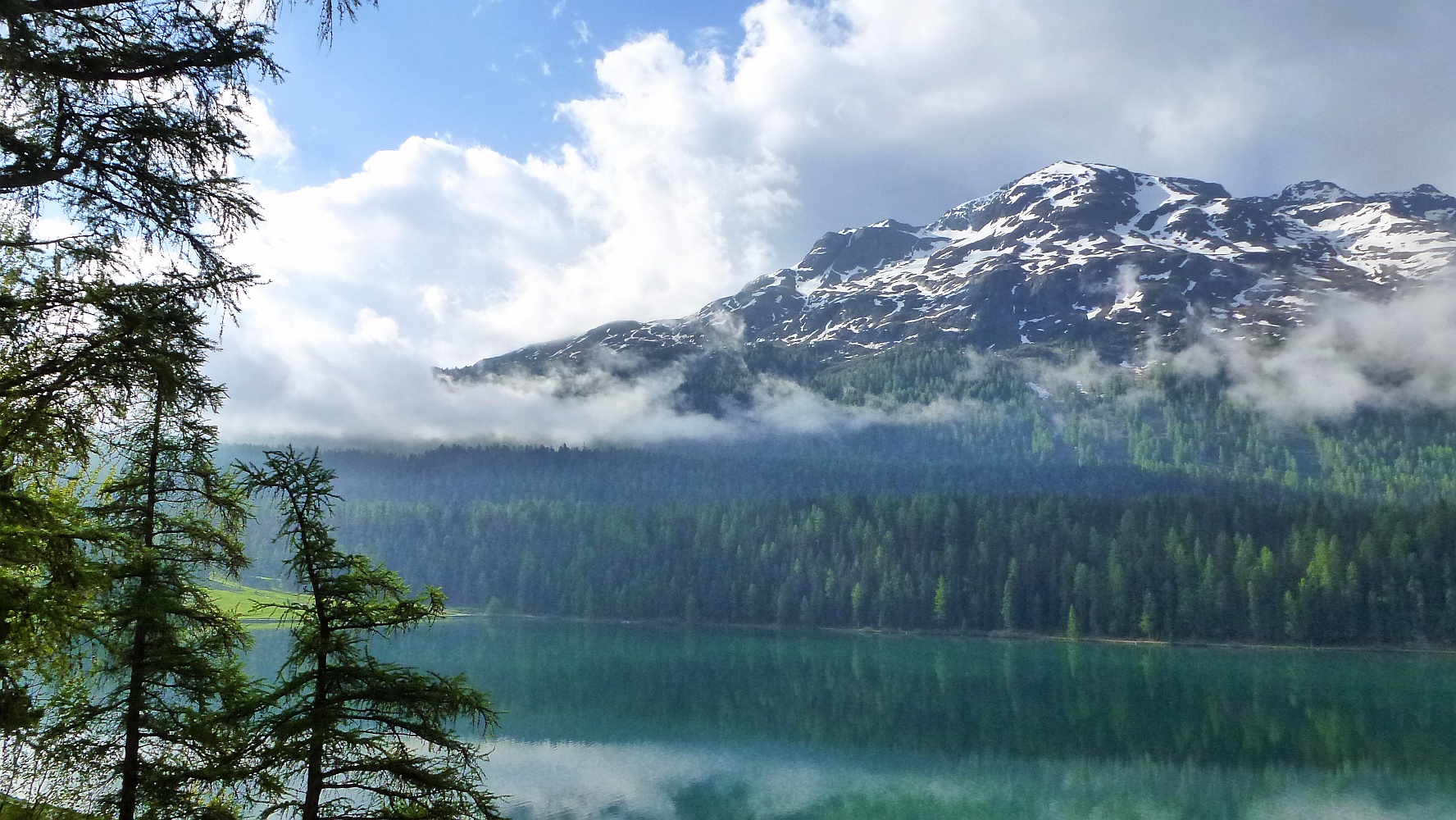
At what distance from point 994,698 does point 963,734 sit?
15.2 m

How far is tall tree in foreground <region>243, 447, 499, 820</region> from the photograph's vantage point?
38.4ft

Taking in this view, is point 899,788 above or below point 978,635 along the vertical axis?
above

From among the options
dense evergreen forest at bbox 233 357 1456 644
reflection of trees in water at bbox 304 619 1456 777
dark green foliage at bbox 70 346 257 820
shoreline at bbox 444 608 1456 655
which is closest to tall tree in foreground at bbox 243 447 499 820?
dark green foliage at bbox 70 346 257 820

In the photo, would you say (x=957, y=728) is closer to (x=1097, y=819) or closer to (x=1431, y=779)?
(x=1097, y=819)

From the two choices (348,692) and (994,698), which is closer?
(348,692)

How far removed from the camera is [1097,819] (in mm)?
44094

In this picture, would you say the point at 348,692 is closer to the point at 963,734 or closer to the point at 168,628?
the point at 168,628

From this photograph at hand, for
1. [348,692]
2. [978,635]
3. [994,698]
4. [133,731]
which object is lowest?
[978,635]

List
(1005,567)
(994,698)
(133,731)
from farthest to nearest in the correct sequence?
(1005,567), (994,698), (133,731)

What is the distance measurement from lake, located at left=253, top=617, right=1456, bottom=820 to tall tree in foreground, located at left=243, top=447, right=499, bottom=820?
31.8 meters

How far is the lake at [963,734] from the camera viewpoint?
4600 cm

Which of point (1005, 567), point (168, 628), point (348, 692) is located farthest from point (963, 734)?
point (1005, 567)

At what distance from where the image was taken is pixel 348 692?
12.2 m

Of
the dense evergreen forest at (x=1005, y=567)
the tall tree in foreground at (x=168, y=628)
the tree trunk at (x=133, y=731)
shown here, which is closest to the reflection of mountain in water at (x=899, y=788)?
the tall tree in foreground at (x=168, y=628)
